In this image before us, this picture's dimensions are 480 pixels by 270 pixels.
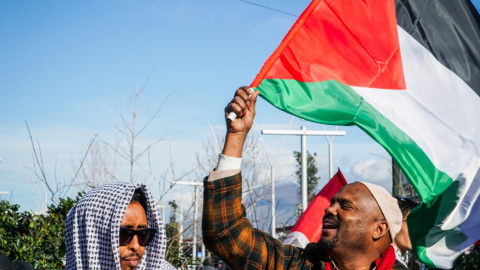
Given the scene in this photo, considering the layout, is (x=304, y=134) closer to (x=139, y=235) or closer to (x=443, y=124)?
(x=443, y=124)

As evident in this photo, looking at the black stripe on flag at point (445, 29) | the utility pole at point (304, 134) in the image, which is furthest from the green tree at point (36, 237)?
the utility pole at point (304, 134)

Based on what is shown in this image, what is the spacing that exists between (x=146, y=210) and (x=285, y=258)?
2.47ft

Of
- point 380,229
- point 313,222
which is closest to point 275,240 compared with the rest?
point 380,229

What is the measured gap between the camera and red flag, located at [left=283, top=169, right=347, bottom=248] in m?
7.16

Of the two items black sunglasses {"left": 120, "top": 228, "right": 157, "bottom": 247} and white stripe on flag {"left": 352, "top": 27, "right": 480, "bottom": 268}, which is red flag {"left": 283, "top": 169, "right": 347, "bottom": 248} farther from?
black sunglasses {"left": 120, "top": 228, "right": 157, "bottom": 247}

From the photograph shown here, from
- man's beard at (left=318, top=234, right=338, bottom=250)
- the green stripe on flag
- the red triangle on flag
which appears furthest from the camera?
the red triangle on flag

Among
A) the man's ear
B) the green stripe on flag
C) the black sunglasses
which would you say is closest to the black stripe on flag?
the green stripe on flag

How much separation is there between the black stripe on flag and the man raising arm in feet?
4.55

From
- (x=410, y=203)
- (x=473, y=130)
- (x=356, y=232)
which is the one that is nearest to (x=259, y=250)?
(x=356, y=232)

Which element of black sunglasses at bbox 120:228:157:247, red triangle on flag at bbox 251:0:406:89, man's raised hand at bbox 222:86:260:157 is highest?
red triangle on flag at bbox 251:0:406:89

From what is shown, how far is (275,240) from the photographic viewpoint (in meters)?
3.53

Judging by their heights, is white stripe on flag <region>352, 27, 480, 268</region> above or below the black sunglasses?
above

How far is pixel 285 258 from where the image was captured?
3510mm

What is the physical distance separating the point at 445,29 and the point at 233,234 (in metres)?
2.43
